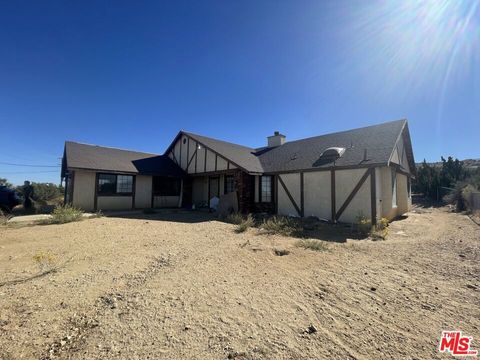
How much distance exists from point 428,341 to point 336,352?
3.60 ft

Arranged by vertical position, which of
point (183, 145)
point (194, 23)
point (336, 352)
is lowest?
point (336, 352)

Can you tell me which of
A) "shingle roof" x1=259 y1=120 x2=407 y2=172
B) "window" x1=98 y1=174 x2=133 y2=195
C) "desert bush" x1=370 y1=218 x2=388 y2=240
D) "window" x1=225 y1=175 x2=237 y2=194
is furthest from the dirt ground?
"window" x1=225 y1=175 x2=237 y2=194

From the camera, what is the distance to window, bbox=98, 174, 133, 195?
1359cm

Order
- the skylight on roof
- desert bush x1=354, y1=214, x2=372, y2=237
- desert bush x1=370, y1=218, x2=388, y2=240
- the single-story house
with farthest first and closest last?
the skylight on roof, the single-story house, desert bush x1=354, y1=214, x2=372, y2=237, desert bush x1=370, y1=218, x2=388, y2=240

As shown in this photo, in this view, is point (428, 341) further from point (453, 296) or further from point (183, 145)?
point (183, 145)

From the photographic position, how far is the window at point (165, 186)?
52.2 feet

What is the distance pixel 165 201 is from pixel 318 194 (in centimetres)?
1040

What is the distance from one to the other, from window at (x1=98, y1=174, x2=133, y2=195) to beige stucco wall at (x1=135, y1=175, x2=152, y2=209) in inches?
16.8

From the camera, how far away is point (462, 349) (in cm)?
242

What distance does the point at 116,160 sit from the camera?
15.0m

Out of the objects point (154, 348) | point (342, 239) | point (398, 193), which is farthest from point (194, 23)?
point (398, 193)

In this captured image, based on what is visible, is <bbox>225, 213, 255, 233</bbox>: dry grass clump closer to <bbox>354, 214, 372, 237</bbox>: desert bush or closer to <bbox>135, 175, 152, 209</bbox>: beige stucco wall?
<bbox>354, 214, 372, 237</bbox>: desert bush

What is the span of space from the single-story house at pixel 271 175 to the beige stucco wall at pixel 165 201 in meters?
0.07

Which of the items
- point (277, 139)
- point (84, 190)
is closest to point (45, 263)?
point (84, 190)
